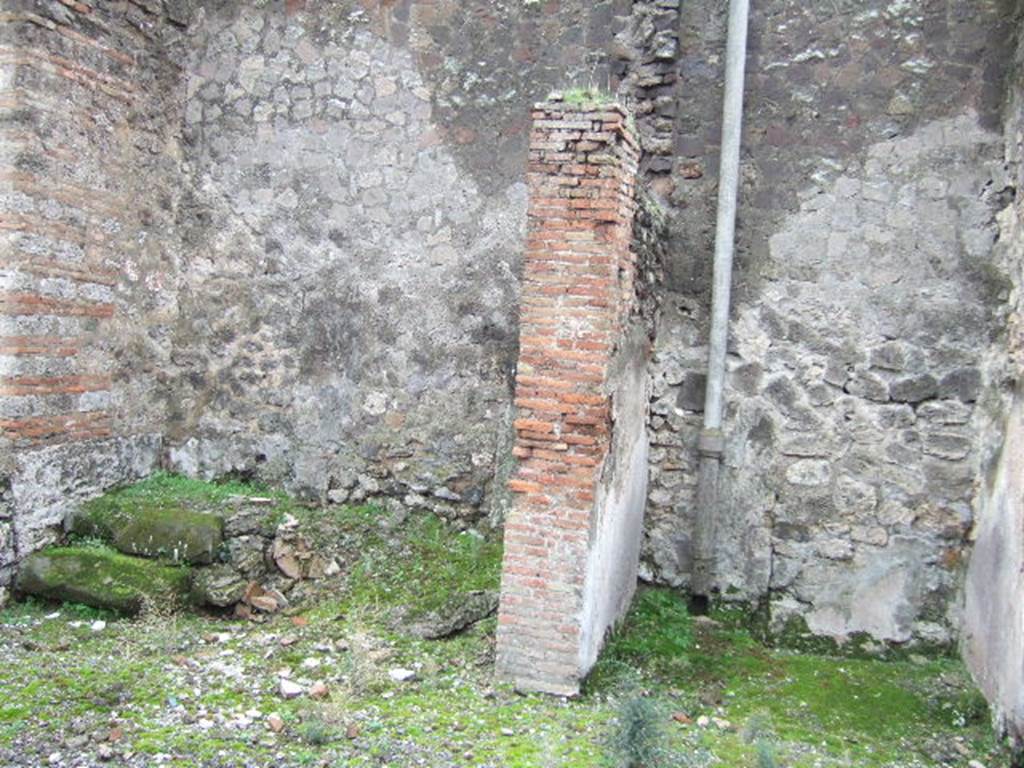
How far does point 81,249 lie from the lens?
6.17 meters

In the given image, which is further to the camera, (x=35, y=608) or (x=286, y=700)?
(x=35, y=608)

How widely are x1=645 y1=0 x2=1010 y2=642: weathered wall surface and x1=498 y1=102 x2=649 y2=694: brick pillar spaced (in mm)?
1333

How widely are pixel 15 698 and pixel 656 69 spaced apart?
517 cm

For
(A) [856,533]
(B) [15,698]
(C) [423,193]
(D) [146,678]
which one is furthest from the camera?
(C) [423,193]

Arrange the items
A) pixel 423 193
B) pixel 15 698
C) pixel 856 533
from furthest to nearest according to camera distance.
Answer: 1. pixel 423 193
2. pixel 856 533
3. pixel 15 698

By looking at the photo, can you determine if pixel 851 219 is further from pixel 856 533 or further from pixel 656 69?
pixel 856 533

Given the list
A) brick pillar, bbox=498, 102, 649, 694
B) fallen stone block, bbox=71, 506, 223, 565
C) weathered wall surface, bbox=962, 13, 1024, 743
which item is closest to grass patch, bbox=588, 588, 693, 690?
brick pillar, bbox=498, 102, 649, 694

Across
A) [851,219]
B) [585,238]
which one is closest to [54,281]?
[585,238]

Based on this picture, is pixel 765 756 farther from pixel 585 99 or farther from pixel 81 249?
pixel 81 249

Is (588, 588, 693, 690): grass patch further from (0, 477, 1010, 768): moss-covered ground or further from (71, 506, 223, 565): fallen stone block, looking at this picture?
(71, 506, 223, 565): fallen stone block

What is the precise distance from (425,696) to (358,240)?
3425 millimetres

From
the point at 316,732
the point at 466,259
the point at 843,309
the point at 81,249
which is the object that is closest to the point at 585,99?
the point at 466,259

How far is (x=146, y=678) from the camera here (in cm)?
476

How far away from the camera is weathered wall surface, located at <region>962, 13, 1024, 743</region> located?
4.54 meters
